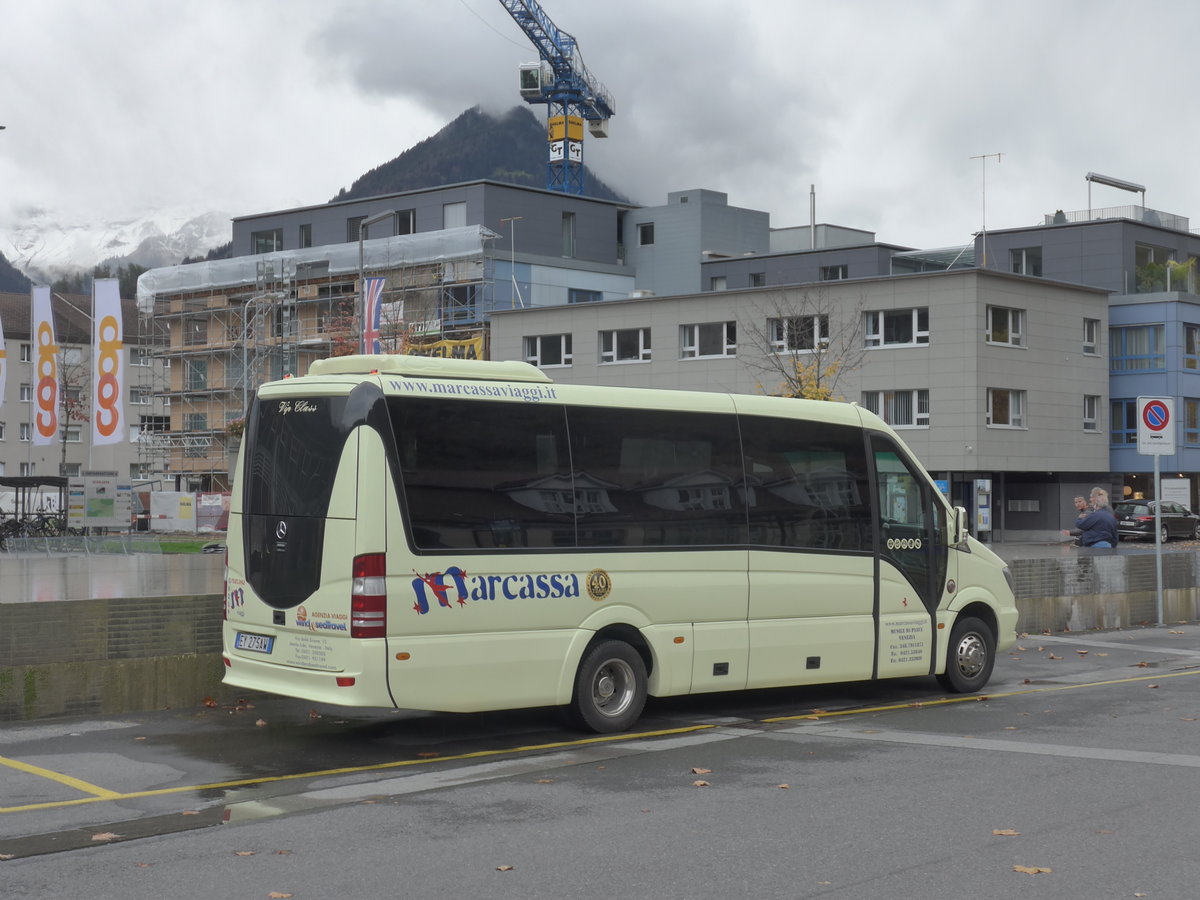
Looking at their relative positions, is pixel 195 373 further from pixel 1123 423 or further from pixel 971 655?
pixel 971 655

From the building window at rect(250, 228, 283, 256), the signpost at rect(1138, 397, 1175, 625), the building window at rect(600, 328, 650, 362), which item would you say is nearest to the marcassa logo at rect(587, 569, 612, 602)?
the signpost at rect(1138, 397, 1175, 625)

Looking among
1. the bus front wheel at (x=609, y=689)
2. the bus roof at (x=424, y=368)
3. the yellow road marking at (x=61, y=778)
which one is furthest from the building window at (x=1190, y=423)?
the yellow road marking at (x=61, y=778)

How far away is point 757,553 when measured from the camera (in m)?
12.7

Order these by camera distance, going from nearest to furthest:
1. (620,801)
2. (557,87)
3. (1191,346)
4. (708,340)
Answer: (620,801), (708,340), (1191,346), (557,87)

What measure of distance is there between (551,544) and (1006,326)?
48474 mm

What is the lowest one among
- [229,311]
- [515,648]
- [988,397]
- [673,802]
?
[673,802]

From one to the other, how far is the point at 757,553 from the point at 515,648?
2.64 meters

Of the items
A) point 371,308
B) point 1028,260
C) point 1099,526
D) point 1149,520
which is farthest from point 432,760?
point 1028,260

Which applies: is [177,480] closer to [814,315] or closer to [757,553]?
[814,315]

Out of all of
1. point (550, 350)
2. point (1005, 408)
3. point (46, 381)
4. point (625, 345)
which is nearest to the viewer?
point (46, 381)

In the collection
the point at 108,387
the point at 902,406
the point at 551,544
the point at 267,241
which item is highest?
the point at 267,241

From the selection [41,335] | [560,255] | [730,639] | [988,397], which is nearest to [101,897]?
[730,639]

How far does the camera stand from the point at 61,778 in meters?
9.51

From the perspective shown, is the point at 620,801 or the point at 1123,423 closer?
the point at 620,801
